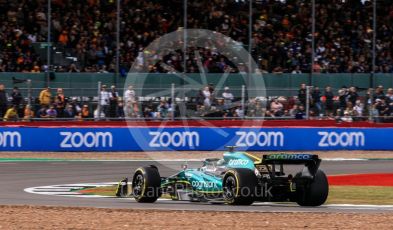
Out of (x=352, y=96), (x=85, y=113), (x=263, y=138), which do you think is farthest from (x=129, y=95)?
(x=352, y=96)

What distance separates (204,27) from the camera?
3231 cm

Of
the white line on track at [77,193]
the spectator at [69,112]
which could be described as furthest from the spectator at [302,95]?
the white line on track at [77,193]

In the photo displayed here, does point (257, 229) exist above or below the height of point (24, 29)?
below

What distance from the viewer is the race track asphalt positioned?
48.2ft

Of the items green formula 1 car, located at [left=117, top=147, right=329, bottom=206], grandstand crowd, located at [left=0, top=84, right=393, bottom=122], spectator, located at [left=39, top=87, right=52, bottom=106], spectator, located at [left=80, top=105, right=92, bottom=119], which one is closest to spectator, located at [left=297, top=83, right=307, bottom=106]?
grandstand crowd, located at [left=0, top=84, right=393, bottom=122]

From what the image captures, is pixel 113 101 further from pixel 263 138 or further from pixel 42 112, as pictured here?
pixel 263 138

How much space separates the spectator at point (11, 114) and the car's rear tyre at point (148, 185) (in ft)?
43.3

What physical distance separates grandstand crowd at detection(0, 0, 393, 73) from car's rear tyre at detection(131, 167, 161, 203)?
14902 millimetres

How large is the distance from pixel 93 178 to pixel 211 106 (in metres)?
7.64

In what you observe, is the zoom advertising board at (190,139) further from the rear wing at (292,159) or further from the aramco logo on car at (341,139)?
the rear wing at (292,159)

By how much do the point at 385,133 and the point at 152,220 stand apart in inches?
774

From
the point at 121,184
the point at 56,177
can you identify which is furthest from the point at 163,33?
the point at 121,184

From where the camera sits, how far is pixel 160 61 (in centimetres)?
3088

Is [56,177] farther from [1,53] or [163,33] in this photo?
[163,33]
